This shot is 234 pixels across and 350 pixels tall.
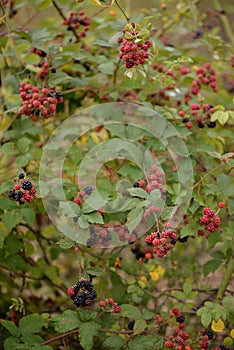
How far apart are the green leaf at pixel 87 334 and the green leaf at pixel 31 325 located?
0.52 ft

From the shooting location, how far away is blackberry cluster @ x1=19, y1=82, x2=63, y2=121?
1495 mm

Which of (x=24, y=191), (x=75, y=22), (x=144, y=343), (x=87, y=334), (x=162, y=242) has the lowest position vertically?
(x=144, y=343)

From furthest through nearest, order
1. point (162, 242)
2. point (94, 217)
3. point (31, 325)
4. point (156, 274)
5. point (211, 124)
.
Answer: point (156, 274) → point (211, 124) → point (31, 325) → point (94, 217) → point (162, 242)

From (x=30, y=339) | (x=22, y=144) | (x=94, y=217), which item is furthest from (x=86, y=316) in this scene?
(x=22, y=144)

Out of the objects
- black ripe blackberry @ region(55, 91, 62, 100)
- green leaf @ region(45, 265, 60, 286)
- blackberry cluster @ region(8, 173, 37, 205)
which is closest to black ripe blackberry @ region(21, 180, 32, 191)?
blackberry cluster @ region(8, 173, 37, 205)

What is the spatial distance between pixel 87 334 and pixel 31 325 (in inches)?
7.9

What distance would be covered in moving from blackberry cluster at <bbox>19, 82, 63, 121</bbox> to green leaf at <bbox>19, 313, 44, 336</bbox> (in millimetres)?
563

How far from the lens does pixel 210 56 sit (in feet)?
7.35

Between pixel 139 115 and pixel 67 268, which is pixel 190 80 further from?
pixel 67 268

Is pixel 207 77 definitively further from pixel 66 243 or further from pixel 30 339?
pixel 30 339

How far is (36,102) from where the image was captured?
149 cm

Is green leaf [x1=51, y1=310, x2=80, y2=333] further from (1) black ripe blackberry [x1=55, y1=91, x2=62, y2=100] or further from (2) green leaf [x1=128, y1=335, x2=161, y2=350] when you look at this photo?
(1) black ripe blackberry [x1=55, y1=91, x2=62, y2=100]

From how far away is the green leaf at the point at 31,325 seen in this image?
4.97 feet

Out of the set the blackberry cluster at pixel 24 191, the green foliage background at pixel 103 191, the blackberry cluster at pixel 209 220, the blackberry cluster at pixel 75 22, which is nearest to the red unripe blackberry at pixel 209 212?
the blackberry cluster at pixel 209 220
